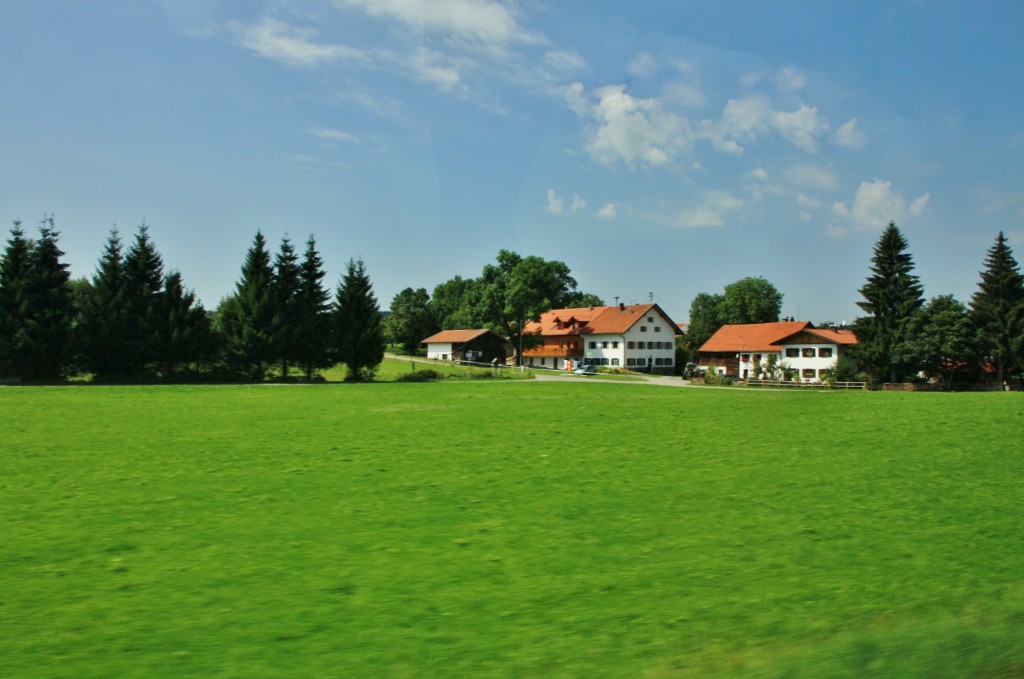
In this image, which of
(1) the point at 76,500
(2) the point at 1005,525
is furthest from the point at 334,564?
(2) the point at 1005,525

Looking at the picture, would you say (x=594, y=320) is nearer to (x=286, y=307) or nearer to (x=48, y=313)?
(x=286, y=307)

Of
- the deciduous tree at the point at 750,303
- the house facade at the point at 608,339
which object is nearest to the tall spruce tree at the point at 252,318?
the house facade at the point at 608,339

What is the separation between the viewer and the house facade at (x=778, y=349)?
84188 mm

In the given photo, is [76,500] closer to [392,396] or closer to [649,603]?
[649,603]

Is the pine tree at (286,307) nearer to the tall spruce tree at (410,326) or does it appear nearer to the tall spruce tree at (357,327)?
the tall spruce tree at (357,327)

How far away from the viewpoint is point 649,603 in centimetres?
671

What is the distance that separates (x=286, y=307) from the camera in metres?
59.9

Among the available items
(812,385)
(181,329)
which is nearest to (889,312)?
(812,385)

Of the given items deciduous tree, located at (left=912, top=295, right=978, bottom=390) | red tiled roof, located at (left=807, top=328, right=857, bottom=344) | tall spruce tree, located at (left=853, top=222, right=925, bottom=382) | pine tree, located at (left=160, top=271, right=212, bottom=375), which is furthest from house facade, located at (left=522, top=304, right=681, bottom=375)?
pine tree, located at (left=160, top=271, right=212, bottom=375)

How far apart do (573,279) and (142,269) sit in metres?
79.6

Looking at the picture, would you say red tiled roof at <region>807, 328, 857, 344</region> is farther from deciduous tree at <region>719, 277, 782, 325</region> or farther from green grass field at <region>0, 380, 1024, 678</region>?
green grass field at <region>0, 380, 1024, 678</region>

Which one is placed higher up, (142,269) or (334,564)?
(142,269)

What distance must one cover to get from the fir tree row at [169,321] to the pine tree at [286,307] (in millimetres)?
89

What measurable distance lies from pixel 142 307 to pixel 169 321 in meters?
2.22
